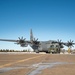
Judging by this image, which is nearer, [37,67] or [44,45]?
[37,67]

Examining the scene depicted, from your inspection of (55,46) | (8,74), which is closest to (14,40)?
(55,46)

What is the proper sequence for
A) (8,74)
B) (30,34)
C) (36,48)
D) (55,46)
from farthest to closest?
(30,34)
(36,48)
(55,46)
(8,74)

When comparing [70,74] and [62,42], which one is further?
[62,42]

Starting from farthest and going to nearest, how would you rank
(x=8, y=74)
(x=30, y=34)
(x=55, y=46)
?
1. (x=30, y=34)
2. (x=55, y=46)
3. (x=8, y=74)

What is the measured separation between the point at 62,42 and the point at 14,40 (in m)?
17.4

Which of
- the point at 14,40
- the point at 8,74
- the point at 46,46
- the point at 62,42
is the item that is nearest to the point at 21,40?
the point at 14,40

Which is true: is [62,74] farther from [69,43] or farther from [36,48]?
[69,43]

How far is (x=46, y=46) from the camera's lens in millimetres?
67938

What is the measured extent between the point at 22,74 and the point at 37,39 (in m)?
65.8

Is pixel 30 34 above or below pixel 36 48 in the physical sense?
above

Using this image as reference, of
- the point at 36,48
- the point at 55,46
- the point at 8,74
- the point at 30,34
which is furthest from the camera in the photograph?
the point at 30,34

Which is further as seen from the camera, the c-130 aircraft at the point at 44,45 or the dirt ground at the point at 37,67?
the c-130 aircraft at the point at 44,45

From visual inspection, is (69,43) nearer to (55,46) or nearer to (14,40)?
(55,46)

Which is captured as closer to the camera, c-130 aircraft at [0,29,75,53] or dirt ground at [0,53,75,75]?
dirt ground at [0,53,75,75]
